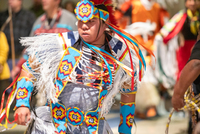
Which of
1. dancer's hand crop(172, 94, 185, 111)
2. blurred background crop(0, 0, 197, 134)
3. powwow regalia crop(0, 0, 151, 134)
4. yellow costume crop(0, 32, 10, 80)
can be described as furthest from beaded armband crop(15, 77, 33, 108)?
yellow costume crop(0, 32, 10, 80)

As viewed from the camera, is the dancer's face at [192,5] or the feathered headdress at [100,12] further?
the dancer's face at [192,5]

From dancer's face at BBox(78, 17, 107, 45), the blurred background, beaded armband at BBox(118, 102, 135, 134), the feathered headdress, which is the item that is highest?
the feathered headdress

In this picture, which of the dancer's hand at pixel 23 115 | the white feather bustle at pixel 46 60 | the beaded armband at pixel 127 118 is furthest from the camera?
the beaded armband at pixel 127 118

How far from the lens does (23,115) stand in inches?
71.8

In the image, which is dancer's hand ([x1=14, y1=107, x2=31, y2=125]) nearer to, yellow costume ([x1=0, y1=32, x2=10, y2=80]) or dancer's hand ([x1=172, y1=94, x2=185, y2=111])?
dancer's hand ([x1=172, y1=94, x2=185, y2=111])

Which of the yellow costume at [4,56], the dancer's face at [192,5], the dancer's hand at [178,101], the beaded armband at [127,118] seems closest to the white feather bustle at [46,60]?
the beaded armband at [127,118]

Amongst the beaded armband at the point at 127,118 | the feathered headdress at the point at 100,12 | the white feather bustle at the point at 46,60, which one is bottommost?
the beaded armband at the point at 127,118

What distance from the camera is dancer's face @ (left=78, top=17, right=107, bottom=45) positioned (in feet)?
6.21

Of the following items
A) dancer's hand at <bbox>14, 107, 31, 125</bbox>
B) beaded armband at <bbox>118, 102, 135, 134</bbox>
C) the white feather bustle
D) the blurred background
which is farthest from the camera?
the blurred background

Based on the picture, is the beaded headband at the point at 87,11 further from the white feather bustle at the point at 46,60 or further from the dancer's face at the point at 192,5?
the dancer's face at the point at 192,5

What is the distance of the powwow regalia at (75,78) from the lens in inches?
74.3

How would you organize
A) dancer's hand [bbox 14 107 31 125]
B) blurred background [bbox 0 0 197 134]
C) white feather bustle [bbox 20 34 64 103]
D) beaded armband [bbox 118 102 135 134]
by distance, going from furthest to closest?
blurred background [bbox 0 0 197 134] < beaded armband [bbox 118 102 135 134] < white feather bustle [bbox 20 34 64 103] < dancer's hand [bbox 14 107 31 125]

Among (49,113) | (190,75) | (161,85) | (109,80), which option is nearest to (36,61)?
(49,113)

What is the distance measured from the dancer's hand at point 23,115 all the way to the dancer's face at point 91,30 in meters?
0.54
